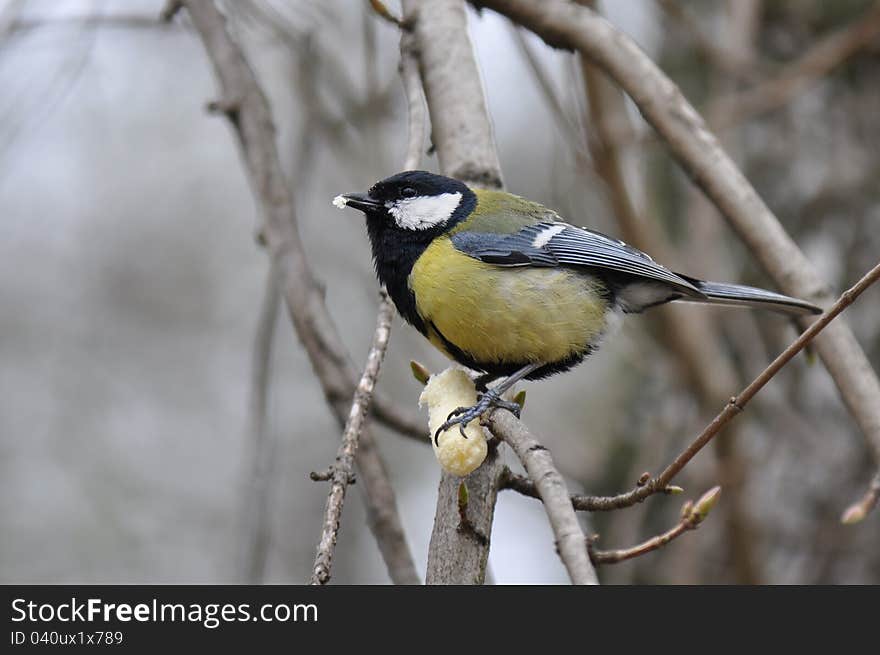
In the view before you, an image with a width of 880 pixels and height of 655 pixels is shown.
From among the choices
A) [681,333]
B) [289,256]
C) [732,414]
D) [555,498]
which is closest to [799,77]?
[681,333]

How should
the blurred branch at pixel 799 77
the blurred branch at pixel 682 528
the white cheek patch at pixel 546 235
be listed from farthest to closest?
1. the blurred branch at pixel 799 77
2. the white cheek patch at pixel 546 235
3. the blurred branch at pixel 682 528

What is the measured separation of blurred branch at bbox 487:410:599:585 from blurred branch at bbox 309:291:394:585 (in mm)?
260

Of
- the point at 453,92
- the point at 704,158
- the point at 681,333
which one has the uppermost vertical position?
the point at 681,333

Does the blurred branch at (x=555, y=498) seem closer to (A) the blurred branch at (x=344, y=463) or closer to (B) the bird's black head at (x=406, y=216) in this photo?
(A) the blurred branch at (x=344, y=463)

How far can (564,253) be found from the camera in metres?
2.44

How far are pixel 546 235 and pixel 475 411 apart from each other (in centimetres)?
80

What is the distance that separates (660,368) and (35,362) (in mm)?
4241

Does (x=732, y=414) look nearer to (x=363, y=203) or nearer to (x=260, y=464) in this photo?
(x=363, y=203)

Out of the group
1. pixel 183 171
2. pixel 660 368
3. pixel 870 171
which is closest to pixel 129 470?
pixel 183 171

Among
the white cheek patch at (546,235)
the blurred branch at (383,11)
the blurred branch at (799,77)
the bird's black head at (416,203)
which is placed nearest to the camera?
the blurred branch at (383,11)

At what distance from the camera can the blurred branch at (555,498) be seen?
3.87 ft

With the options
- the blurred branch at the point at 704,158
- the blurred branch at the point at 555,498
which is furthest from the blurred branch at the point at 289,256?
the blurred branch at the point at 704,158

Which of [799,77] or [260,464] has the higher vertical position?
[799,77]
